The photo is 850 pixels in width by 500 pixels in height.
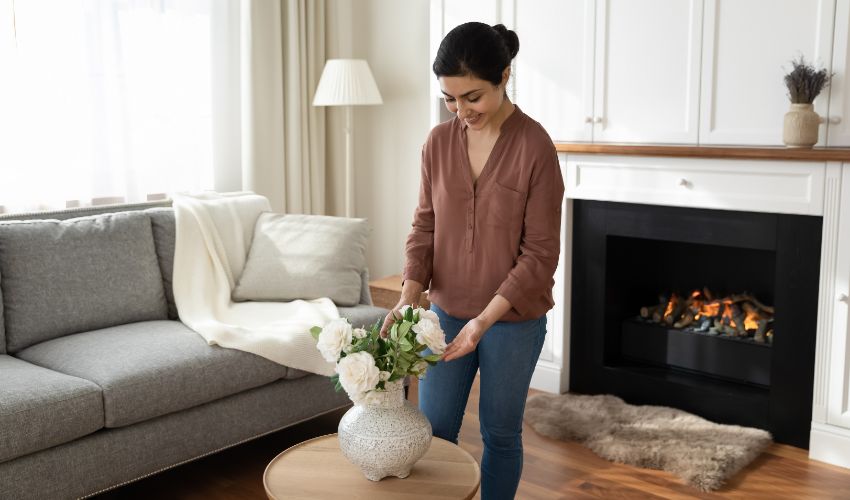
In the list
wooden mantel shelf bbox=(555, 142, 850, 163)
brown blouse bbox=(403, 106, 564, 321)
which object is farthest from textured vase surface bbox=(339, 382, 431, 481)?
wooden mantel shelf bbox=(555, 142, 850, 163)

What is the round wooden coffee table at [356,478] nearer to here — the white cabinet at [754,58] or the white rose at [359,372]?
the white rose at [359,372]

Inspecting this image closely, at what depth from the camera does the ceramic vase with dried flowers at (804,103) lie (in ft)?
9.78

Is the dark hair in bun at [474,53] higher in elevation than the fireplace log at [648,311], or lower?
higher

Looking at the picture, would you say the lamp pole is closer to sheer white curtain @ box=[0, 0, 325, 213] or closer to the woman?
sheer white curtain @ box=[0, 0, 325, 213]

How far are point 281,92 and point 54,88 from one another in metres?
1.20

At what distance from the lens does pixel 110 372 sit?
2.62m

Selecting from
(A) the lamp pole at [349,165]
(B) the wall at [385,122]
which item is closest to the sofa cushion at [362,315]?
(A) the lamp pole at [349,165]

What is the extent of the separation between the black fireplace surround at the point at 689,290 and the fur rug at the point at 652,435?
0.10 metres

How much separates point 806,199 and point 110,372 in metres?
2.37

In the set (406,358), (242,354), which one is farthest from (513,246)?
(242,354)

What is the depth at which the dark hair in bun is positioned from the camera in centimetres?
192

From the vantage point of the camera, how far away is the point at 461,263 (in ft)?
6.89

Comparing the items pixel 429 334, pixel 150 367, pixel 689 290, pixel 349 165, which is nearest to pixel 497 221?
pixel 429 334

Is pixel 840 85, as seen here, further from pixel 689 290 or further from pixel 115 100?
pixel 115 100
